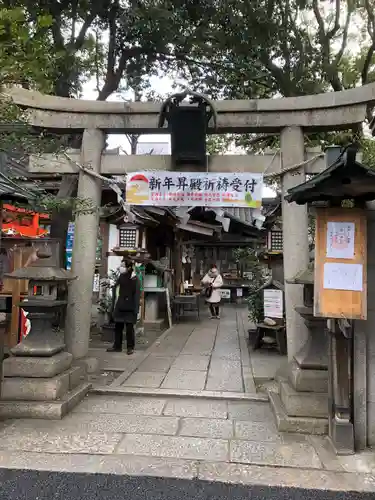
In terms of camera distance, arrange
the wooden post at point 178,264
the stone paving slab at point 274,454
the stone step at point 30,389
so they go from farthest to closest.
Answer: the wooden post at point 178,264, the stone step at point 30,389, the stone paving slab at point 274,454

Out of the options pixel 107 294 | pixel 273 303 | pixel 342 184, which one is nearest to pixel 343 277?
pixel 342 184

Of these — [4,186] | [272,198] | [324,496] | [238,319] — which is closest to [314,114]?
[4,186]

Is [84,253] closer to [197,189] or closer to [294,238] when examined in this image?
[197,189]

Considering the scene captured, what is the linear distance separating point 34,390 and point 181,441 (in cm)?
211

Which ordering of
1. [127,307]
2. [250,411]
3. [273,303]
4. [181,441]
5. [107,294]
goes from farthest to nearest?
[107,294]
[273,303]
[127,307]
[250,411]
[181,441]

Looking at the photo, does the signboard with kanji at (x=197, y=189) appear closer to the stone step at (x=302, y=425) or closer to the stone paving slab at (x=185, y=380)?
the stone paving slab at (x=185, y=380)

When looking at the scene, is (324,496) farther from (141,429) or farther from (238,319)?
(238,319)

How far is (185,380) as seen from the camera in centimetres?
678

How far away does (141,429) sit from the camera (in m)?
4.62

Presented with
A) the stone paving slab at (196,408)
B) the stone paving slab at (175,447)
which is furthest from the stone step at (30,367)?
the stone paving slab at (196,408)

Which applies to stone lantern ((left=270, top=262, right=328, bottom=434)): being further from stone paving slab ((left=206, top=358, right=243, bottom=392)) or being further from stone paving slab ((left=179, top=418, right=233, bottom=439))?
stone paving slab ((left=206, top=358, right=243, bottom=392))

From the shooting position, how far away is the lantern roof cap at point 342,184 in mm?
3748

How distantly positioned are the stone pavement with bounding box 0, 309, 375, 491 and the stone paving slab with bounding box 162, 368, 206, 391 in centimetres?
2

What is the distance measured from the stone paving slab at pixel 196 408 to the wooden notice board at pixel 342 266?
7.07 ft
